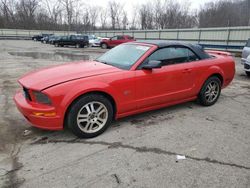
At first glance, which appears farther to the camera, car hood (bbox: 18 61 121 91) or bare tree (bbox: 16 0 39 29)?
bare tree (bbox: 16 0 39 29)

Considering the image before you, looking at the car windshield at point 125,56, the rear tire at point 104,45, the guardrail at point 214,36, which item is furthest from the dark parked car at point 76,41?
the car windshield at point 125,56

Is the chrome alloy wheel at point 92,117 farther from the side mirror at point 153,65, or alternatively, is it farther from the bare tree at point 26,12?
the bare tree at point 26,12

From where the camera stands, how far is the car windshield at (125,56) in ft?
13.2

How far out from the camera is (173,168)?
9.13ft

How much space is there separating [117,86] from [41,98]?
1201 mm

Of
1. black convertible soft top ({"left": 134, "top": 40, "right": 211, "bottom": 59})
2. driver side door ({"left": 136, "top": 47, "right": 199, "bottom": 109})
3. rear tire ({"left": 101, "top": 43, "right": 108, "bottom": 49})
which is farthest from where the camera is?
rear tire ({"left": 101, "top": 43, "right": 108, "bottom": 49})

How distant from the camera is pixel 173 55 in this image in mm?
4430

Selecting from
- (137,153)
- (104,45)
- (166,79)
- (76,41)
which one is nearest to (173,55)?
(166,79)

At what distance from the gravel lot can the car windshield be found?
1.11 meters

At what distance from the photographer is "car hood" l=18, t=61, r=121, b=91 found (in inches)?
131

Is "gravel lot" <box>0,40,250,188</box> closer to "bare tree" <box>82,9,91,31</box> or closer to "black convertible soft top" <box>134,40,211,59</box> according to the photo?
"black convertible soft top" <box>134,40,211,59</box>

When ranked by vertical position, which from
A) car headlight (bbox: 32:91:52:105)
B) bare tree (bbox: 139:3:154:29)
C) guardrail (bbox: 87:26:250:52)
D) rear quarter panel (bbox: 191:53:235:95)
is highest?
bare tree (bbox: 139:3:154:29)

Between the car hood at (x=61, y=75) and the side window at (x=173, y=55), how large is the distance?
0.93 metres

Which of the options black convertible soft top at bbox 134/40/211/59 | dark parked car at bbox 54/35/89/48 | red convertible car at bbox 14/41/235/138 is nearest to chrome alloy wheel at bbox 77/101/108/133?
red convertible car at bbox 14/41/235/138
